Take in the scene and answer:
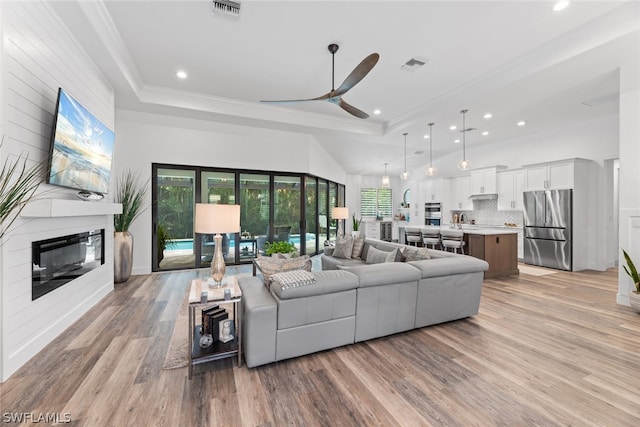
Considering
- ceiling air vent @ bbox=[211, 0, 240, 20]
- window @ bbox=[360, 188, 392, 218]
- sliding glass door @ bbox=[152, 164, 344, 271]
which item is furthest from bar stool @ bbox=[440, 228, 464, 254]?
window @ bbox=[360, 188, 392, 218]

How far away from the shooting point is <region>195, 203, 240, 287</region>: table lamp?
7.76 ft

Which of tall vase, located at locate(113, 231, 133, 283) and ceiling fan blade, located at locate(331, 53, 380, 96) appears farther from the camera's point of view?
A: tall vase, located at locate(113, 231, 133, 283)

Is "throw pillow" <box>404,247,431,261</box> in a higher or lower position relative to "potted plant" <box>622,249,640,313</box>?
higher

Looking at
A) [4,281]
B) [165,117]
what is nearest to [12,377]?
[4,281]

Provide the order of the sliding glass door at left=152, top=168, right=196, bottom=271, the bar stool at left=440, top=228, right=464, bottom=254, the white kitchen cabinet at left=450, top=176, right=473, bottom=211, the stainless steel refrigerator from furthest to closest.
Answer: the white kitchen cabinet at left=450, top=176, right=473, bottom=211
the stainless steel refrigerator
the sliding glass door at left=152, top=168, right=196, bottom=271
the bar stool at left=440, top=228, right=464, bottom=254

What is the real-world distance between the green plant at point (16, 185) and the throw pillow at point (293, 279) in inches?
66.6

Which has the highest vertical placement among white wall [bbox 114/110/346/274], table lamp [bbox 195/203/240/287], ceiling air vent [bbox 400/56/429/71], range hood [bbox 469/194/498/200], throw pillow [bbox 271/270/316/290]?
ceiling air vent [bbox 400/56/429/71]

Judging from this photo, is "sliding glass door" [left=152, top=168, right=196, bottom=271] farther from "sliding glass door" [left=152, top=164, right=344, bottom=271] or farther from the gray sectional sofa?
the gray sectional sofa

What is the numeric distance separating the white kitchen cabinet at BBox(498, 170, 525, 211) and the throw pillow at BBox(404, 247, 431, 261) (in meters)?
4.95

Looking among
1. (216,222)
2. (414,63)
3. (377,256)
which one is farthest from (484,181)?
(216,222)

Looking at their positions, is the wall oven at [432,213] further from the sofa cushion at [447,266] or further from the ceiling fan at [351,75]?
the ceiling fan at [351,75]

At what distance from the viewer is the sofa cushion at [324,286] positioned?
2.22 meters

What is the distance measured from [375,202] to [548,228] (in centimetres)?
587

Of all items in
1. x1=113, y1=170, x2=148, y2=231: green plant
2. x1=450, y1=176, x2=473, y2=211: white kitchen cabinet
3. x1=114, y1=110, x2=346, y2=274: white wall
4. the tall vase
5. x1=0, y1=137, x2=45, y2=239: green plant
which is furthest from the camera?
x1=450, y1=176, x2=473, y2=211: white kitchen cabinet
